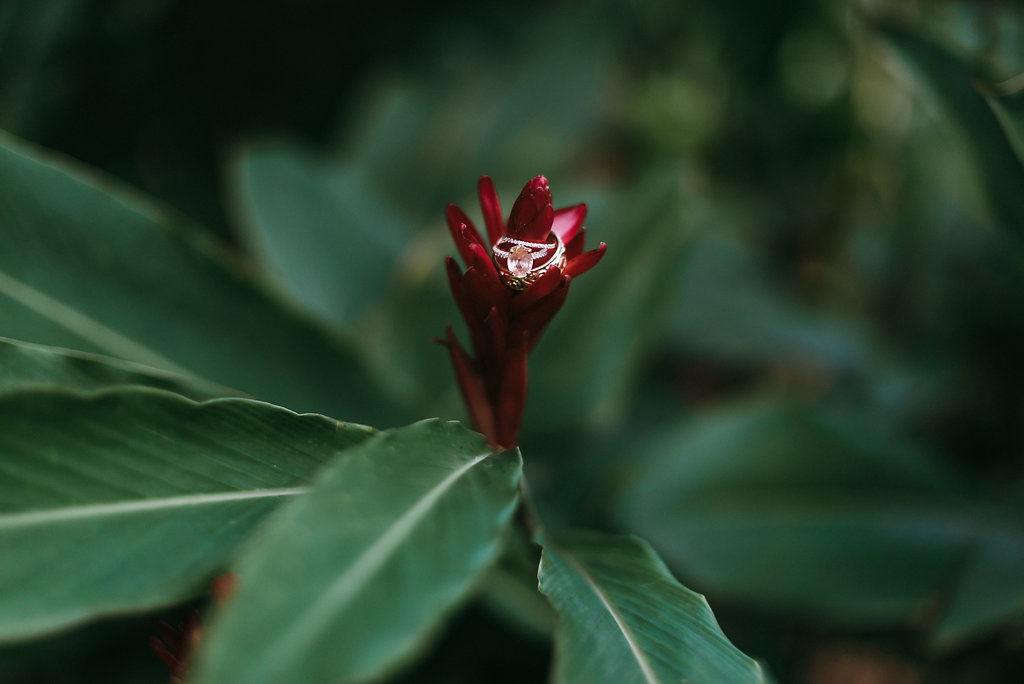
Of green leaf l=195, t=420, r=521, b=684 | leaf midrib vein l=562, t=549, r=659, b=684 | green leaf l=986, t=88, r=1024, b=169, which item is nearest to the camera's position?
green leaf l=195, t=420, r=521, b=684

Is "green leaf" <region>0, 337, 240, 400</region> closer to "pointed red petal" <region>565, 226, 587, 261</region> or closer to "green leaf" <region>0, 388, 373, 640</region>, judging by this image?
"green leaf" <region>0, 388, 373, 640</region>

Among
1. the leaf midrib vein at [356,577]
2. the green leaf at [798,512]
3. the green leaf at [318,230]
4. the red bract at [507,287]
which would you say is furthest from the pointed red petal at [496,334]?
the green leaf at [318,230]

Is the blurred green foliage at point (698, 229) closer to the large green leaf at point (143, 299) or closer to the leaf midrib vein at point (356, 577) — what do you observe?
the large green leaf at point (143, 299)

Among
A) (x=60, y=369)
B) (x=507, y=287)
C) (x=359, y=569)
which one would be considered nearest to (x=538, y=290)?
(x=507, y=287)

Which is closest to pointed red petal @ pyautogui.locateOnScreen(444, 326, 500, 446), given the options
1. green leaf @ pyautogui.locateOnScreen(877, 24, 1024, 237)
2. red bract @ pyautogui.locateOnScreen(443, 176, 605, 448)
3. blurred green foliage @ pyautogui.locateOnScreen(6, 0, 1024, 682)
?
red bract @ pyautogui.locateOnScreen(443, 176, 605, 448)

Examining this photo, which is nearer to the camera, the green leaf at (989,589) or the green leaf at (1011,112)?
the green leaf at (1011,112)

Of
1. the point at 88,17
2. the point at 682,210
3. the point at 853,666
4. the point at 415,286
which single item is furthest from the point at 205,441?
the point at 853,666
